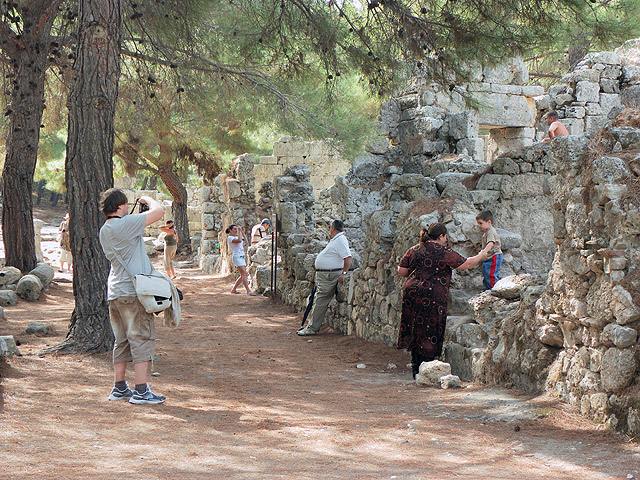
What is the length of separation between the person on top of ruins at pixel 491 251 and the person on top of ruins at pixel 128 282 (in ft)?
12.2

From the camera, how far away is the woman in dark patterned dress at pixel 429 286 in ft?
27.6

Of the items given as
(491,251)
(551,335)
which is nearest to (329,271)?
(491,251)

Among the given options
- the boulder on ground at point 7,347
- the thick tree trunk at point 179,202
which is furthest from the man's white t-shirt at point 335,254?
the thick tree trunk at point 179,202

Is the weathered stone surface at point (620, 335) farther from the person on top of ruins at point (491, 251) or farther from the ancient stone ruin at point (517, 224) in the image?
the person on top of ruins at point (491, 251)

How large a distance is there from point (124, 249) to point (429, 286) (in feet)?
9.65

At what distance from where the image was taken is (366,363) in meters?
10.0

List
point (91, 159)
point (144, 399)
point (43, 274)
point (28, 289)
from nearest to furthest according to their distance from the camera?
point (144, 399)
point (91, 159)
point (28, 289)
point (43, 274)

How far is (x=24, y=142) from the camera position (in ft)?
51.9

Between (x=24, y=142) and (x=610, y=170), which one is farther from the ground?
(x=24, y=142)

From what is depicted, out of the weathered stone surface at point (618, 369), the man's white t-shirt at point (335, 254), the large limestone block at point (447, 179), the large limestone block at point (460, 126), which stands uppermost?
the large limestone block at point (460, 126)

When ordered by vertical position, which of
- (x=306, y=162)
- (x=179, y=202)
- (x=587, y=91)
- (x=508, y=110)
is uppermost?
(x=587, y=91)

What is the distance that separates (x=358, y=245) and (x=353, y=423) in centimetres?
1047

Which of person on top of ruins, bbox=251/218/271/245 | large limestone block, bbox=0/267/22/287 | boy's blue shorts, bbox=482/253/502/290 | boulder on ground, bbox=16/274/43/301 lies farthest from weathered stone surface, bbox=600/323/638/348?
person on top of ruins, bbox=251/218/271/245

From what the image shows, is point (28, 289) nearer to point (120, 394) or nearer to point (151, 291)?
point (120, 394)
